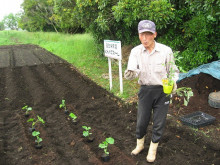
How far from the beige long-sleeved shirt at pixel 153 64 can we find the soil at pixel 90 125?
4.10 ft

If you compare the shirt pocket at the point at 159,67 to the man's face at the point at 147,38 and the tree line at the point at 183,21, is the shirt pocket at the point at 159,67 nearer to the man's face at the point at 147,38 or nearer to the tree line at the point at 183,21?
the man's face at the point at 147,38

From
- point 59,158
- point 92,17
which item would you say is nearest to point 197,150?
point 59,158

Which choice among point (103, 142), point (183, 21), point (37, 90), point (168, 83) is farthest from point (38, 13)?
point (168, 83)

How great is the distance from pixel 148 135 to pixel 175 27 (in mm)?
3613

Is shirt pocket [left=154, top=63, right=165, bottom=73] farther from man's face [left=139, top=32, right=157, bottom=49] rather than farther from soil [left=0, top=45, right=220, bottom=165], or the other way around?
soil [left=0, top=45, right=220, bottom=165]

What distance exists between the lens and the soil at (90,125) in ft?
11.1

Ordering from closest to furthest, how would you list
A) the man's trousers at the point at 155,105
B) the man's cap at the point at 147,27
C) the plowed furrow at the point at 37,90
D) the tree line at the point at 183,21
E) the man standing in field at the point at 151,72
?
1. the man's cap at the point at 147,27
2. the man standing in field at the point at 151,72
3. the man's trousers at the point at 155,105
4. the tree line at the point at 183,21
5. the plowed furrow at the point at 37,90

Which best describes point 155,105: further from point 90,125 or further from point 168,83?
point 90,125

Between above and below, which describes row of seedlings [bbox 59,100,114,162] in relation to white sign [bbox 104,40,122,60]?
below

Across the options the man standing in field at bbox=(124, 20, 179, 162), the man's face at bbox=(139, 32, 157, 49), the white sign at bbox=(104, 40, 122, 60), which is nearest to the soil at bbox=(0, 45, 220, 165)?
the man standing in field at bbox=(124, 20, 179, 162)

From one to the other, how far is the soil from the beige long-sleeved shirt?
125 cm

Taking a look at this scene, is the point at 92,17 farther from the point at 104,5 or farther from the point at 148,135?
the point at 148,135

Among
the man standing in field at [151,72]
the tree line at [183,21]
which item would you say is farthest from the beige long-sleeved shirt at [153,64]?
the tree line at [183,21]

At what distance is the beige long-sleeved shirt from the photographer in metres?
2.82
